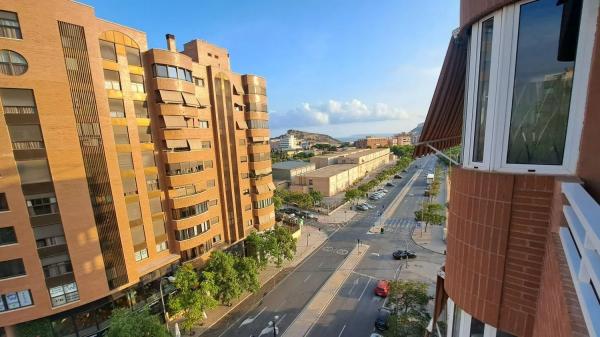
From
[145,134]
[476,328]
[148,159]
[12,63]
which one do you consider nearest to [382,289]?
[476,328]

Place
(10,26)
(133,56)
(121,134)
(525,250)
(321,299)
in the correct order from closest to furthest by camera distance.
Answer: (525,250)
(10,26)
(121,134)
(133,56)
(321,299)

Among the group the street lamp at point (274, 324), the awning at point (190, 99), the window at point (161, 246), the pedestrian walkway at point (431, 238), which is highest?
the awning at point (190, 99)

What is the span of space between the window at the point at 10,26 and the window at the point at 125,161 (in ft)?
26.9

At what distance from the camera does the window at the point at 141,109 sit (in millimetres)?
19845

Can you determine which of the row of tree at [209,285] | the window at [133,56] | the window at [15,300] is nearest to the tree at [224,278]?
the row of tree at [209,285]

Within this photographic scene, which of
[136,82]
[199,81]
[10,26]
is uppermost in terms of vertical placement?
[10,26]

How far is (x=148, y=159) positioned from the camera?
2080 cm

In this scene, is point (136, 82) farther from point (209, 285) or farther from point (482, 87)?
point (482, 87)

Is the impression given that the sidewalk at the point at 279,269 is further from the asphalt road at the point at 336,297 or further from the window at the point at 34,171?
the window at the point at 34,171

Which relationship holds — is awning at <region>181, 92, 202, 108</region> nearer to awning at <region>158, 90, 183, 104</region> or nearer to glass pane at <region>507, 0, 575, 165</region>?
awning at <region>158, 90, 183, 104</region>

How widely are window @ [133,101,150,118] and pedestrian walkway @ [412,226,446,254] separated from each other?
36.1m

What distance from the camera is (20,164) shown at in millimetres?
14914

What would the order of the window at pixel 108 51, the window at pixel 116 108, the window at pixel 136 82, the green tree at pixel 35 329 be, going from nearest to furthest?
the green tree at pixel 35 329 < the window at pixel 108 51 < the window at pixel 116 108 < the window at pixel 136 82

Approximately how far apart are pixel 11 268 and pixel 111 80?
12866mm
